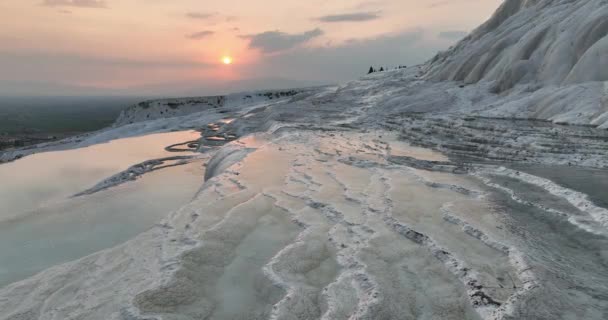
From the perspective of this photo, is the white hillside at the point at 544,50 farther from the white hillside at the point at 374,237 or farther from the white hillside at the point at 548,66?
the white hillside at the point at 374,237

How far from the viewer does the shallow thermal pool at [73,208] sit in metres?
7.19

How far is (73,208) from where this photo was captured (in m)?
10.4

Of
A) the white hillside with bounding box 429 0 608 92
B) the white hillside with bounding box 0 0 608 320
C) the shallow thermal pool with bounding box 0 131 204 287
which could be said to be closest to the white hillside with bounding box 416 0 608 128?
the white hillside with bounding box 429 0 608 92

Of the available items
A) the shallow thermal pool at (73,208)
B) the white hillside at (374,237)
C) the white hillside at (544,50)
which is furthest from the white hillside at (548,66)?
the shallow thermal pool at (73,208)

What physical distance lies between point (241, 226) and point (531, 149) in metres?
10.4

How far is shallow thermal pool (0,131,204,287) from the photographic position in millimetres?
7188

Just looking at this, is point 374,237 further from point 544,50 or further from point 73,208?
point 544,50

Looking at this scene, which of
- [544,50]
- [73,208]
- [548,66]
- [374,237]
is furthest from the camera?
[544,50]

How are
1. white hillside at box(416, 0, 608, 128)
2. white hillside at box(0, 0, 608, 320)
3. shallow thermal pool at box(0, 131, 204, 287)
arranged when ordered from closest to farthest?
white hillside at box(0, 0, 608, 320) → shallow thermal pool at box(0, 131, 204, 287) → white hillside at box(416, 0, 608, 128)

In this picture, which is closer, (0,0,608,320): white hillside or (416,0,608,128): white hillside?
(0,0,608,320): white hillside

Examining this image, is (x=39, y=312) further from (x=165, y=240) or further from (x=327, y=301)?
(x=327, y=301)

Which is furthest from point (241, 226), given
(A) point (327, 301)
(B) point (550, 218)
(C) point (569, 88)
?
(C) point (569, 88)

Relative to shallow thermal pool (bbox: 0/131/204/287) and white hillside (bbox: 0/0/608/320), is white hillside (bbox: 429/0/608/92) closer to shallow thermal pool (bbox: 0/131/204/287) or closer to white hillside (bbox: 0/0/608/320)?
white hillside (bbox: 0/0/608/320)

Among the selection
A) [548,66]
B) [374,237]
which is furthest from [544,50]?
[374,237]
